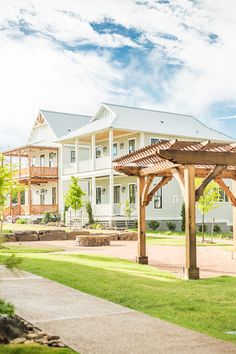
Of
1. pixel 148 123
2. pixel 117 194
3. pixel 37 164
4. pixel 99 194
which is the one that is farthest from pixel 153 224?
pixel 37 164

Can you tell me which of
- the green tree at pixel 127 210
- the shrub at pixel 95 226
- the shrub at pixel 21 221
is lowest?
the shrub at pixel 95 226

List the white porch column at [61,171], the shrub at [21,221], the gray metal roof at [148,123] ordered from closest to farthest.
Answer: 1. the gray metal roof at [148,123]
2. the white porch column at [61,171]
3. the shrub at [21,221]

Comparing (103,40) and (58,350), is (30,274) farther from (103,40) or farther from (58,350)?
(103,40)

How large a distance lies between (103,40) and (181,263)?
1058cm

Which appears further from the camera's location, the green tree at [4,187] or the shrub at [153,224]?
the shrub at [153,224]

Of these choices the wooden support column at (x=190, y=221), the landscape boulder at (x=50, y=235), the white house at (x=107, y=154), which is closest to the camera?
the wooden support column at (x=190, y=221)

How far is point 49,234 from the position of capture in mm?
26672

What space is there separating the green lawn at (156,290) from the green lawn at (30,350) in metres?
1.98

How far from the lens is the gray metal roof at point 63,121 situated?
45.6m

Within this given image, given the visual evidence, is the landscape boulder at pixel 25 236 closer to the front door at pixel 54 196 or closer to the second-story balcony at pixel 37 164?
the second-story balcony at pixel 37 164

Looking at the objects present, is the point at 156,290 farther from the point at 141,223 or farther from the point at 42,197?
the point at 42,197

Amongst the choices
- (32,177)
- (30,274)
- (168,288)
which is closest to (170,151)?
(168,288)

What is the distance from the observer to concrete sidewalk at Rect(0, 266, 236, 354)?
5766mm

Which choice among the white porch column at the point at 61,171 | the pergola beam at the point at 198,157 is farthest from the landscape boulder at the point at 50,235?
the pergola beam at the point at 198,157
